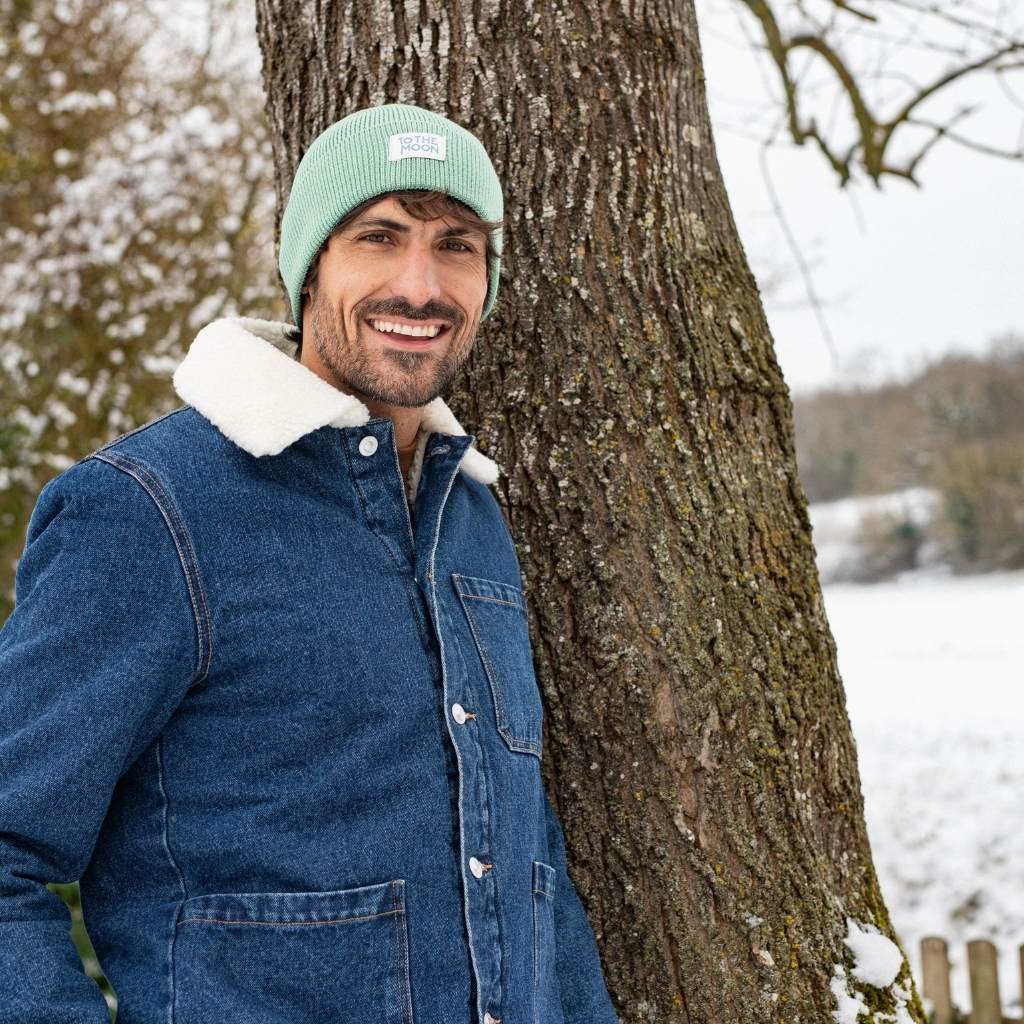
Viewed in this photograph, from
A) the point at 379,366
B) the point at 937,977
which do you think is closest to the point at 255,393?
the point at 379,366

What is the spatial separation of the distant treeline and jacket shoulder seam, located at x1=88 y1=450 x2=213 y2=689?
1859cm

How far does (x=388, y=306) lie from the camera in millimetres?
1605

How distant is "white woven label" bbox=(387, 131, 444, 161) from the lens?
1592mm

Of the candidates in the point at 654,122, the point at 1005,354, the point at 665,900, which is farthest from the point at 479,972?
the point at 1005,354

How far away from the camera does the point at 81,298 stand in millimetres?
6441

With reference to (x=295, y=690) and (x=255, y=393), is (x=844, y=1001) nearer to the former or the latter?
(x=295, y=690)

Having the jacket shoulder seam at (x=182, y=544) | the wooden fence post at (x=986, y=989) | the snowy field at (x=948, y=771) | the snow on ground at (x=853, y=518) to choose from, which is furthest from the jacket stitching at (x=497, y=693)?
the snow on ground at (x=853, y=518)

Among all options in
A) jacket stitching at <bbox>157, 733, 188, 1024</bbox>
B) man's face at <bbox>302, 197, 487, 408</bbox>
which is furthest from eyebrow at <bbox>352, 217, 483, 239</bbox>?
jacket stitching at <bbox>157, 733, 188, 1024</bbox>

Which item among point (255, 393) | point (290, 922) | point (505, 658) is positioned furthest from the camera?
point (505, 658)

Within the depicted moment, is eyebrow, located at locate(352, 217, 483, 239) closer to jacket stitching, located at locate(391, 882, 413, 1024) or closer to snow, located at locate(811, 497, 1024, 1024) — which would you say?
jacket stitching, located at locate(391, 882, 413, 1024)

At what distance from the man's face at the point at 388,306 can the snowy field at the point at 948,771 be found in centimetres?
545

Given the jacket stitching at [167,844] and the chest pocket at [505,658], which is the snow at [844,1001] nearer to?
the chest pocket at [505,658]

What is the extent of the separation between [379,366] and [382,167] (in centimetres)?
28

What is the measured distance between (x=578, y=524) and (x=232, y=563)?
81 cm
